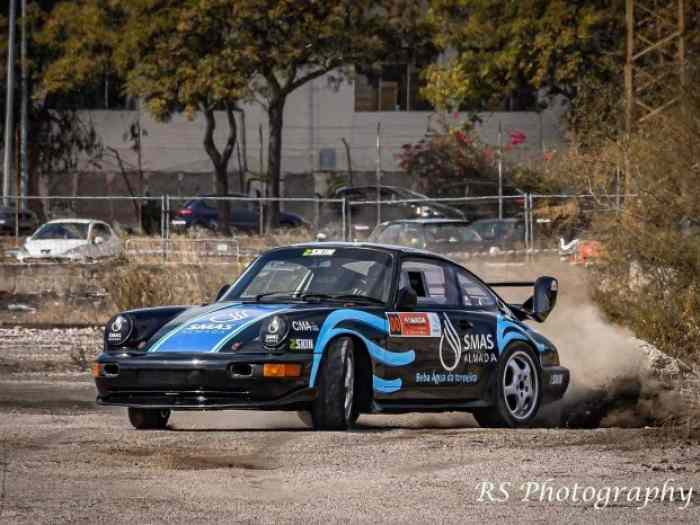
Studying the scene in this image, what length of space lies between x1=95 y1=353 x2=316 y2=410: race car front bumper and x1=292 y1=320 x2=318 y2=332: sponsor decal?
18 cm

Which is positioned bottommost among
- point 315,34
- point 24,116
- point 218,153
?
point 218,153

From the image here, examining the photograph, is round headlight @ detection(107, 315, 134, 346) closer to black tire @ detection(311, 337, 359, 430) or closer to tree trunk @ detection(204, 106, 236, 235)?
black tire @ detection(311, 337, 359, 430)

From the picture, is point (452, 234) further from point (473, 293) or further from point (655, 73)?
point (473, 293)

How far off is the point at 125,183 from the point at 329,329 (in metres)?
41.6

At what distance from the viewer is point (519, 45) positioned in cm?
4175

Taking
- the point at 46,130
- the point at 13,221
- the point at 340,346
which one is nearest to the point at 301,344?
the point at 340,346

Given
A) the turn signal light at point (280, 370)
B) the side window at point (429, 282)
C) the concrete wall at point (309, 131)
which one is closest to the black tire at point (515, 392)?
the side window at point (429, 282)

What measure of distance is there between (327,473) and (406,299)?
3179 millimetres

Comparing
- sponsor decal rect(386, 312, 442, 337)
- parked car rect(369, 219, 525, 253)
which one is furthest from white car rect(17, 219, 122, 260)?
sponsor decal rect(386, 312, 442, 337)

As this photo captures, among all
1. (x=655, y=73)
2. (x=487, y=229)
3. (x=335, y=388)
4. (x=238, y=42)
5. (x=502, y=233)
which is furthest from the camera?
(x=238, y=42)

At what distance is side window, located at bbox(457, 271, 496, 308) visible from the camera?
12.4 meters

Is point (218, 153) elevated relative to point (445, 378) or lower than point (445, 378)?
elevated

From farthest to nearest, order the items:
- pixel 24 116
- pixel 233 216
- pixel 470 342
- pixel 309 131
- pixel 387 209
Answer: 1. pixel 309 131
2. pixel 233 216
3. pixel 24 116
4. pixel 387 209
5. pixel 470 342

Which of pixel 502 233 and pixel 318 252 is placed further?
pixel 502 233
